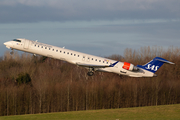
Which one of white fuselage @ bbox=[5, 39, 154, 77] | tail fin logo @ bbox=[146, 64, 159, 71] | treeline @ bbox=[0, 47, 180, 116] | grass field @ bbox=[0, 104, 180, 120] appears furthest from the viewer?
treeline @ bbox=[0, 47, 180, 116]

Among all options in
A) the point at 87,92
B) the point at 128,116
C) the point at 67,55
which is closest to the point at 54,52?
the point at 67,55

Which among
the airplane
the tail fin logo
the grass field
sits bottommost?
the grass field

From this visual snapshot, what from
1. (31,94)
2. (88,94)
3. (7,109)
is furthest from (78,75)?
(7,109)

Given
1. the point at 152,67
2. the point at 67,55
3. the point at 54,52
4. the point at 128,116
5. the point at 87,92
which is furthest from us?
the point at 87,92

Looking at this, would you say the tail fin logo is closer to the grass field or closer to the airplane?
the airplane

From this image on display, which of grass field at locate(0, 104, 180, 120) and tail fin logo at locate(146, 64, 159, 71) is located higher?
tail fin logo at locate(146, 64, 159, 71)

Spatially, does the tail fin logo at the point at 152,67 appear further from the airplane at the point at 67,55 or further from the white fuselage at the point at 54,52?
the white fuselage at the point at 54,52

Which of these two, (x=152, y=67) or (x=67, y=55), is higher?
(x=67, y=55)

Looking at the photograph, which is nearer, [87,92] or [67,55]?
[67,55]

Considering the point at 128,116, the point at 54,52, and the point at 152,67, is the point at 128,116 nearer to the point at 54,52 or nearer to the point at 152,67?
the point at 152,67

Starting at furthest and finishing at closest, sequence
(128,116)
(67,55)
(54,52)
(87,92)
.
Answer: (87,92) → (67,55) → (54,52) → (128,116)

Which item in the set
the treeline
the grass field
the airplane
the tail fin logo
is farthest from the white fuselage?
the treeline

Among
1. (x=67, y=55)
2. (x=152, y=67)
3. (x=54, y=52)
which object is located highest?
(x=54, y=52)

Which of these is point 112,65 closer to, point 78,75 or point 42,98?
point 42,98
